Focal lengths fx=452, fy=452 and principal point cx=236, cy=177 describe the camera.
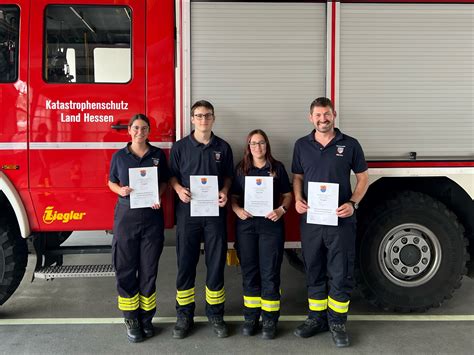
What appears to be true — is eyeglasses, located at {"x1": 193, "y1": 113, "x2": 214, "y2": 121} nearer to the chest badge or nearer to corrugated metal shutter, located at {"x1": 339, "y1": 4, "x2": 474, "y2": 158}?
the chest badge

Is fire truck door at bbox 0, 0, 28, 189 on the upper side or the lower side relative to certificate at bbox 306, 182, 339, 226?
upper

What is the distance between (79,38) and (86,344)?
8.21 feet

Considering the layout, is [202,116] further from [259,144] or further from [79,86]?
[79,86]

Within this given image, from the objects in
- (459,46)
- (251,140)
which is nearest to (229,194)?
(251,140)

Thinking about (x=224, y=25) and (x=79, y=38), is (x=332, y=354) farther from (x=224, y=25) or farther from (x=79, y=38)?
(x=79, y=38)

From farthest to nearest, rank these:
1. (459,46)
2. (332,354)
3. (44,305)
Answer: (44,305) → (459,46) → (332,354)

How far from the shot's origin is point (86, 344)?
362 cm

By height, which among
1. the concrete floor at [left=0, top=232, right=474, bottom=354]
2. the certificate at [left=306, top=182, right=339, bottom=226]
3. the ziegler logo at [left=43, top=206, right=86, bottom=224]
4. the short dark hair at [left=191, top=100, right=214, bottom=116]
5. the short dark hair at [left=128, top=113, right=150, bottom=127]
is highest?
the short dark hair at [left=191, top=100, right=214, bottom=116]

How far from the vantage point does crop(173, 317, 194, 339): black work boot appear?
145 inches

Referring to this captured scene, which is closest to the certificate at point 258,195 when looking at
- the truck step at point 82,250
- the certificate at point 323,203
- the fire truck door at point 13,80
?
the certificate at point 323,203

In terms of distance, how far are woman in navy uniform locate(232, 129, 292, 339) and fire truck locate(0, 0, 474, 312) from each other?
334 millimetres

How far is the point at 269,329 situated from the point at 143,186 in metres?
1.54

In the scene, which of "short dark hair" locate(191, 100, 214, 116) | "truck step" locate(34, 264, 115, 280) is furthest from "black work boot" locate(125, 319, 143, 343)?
"short dark hair" locate(191, 100, 214, 116)

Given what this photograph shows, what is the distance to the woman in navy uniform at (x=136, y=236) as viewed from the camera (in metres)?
3.54
